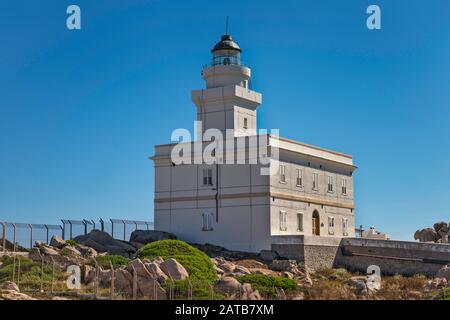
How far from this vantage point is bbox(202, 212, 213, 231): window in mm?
42912

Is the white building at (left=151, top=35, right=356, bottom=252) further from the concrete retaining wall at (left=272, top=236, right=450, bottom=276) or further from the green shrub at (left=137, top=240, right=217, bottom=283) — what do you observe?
the green shrub at (left=137, top=240, right=217, bottom=283)

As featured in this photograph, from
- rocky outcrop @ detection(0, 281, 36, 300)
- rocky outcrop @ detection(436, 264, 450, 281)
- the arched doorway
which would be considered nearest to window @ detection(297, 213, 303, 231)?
the arched doorway

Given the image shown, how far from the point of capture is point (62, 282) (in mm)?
27547

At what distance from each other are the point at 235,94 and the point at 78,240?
43.9 feet

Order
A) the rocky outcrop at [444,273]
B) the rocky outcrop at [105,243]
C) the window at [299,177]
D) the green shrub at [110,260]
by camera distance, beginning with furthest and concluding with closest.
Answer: the window at [299,177] → the rocky outcrop at [105,243] → the rocky outcrop at [444,273] → the green shrub at [110,260]

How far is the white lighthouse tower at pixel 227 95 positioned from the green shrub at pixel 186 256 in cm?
1201

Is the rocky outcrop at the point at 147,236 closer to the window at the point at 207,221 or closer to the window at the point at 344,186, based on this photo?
the window at the point at 207,221

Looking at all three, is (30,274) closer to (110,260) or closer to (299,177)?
(110,260)

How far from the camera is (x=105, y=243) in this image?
3997 centimetres

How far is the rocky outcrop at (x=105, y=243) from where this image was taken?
3834cm

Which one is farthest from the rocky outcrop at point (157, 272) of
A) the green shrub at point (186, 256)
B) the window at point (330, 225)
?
the window at point (330, 225)

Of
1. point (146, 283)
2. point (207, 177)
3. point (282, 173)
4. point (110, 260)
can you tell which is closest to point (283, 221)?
point (282, 173)
